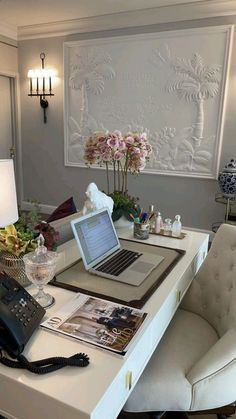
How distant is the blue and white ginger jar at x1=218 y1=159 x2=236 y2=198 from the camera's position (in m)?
3.24

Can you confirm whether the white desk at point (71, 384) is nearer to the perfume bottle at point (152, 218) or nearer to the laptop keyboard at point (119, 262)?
the laptop keyboard at point (119, 262)

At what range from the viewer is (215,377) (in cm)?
107

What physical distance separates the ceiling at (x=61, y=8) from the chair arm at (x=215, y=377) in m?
3.50

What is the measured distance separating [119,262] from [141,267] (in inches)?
4.1

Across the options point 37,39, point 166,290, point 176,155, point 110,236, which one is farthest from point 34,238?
point 37,39

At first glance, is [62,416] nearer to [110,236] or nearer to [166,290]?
[166,290]

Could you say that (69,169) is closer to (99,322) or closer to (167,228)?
(167,228)

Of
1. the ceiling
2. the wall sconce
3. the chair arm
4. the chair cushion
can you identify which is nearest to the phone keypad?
the chair cushion

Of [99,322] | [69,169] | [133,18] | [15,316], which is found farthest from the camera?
[69,169]

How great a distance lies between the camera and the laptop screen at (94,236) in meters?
1.33

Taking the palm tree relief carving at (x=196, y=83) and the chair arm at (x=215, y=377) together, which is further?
the palm tree relief carving at (x=196, y=83)

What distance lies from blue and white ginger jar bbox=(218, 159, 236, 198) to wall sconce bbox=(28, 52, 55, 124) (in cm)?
260

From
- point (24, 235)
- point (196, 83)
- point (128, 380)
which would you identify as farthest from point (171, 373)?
point (196, 83)

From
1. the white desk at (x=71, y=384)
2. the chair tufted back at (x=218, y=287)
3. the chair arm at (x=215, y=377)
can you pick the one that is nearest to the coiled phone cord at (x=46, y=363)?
the white desk at (x=71, y=384)
